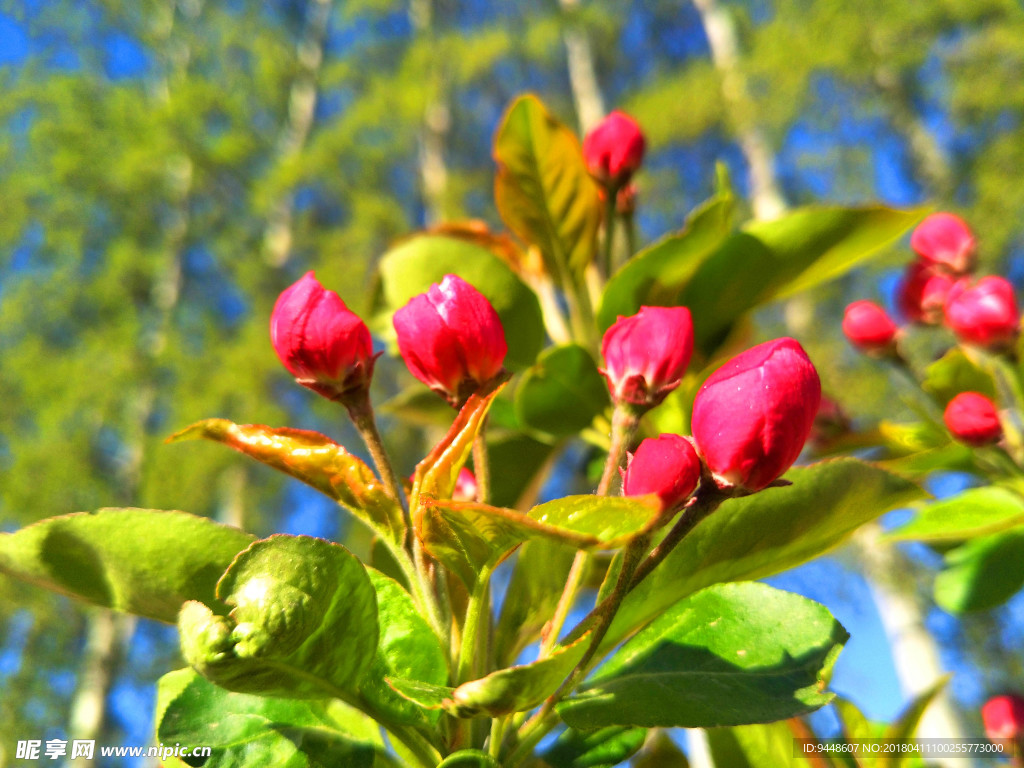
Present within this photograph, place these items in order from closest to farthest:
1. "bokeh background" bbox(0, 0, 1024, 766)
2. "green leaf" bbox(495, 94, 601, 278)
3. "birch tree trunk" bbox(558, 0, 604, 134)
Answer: "green leaf" bbox(495, 94, 601, 278) → "bokeh background" bbox(0, 0, 1024, 766) → "birch tree trunk" bbox(558, 0, 604, 134)

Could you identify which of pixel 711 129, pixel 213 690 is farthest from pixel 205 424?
pixel 711 129

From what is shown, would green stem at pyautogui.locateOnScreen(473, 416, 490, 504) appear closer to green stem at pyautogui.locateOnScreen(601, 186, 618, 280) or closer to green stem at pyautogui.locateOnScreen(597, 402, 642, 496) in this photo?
green stem at pyautogui.locateOnScreen(597, 402, 642, 496)

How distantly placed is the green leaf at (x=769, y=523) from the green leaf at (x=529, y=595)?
0.05m

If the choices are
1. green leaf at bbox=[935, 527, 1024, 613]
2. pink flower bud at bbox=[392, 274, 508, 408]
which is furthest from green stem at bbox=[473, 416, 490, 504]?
green leaf at bbox=[935, 527, 1024, 613]

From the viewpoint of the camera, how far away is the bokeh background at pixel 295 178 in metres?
4.97

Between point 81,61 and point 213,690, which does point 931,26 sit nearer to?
point 213,690

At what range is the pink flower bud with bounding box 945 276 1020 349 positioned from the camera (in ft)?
2.43

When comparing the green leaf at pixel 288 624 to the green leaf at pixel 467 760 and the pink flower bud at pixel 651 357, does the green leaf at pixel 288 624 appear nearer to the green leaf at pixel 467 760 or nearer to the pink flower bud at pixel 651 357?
the green leaf at pixel 467 760

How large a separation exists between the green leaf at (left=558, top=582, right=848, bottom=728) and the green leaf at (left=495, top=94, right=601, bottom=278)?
1.28ft

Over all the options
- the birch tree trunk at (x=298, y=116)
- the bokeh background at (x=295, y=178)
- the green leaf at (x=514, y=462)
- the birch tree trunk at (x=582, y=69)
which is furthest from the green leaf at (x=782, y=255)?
the birch tree trunk at (x=582, y=69)

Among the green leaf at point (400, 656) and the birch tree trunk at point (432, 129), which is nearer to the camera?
the green leaf at point (400, 656)

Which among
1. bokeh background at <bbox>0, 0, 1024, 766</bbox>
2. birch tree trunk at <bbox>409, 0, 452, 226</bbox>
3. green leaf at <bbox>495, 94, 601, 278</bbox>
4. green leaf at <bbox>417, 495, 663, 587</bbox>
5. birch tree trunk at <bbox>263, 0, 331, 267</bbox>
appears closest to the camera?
green leaf at <bbox>417, 495, 663, 587</bbox>

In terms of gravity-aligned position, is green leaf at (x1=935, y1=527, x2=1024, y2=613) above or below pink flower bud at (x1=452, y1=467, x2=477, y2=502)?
below

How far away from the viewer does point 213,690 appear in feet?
1.42
